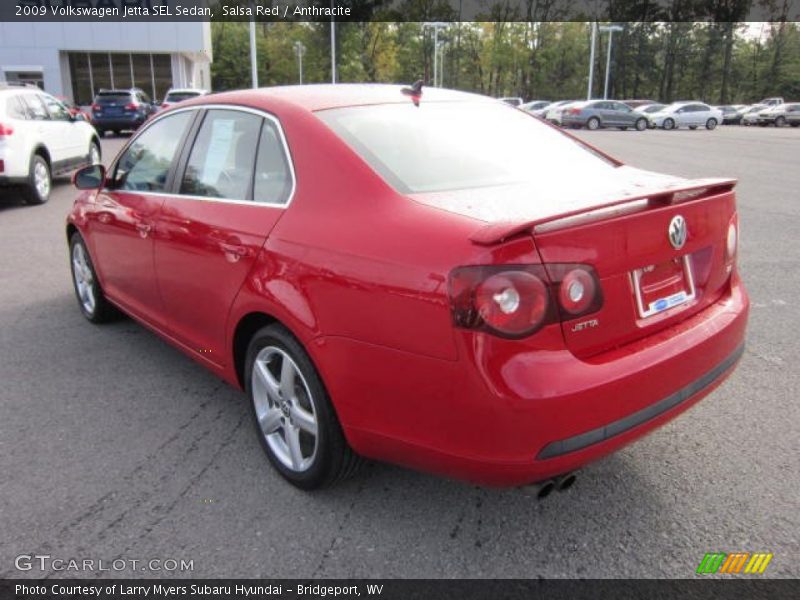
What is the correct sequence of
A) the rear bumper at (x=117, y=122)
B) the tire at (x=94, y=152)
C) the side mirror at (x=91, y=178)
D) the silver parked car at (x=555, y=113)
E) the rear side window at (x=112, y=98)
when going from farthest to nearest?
the silver parked car at (x=555, y=113) → the rear bumper at (x=117, y=122) → the rear side window at (x=112, y=98) → the tire at (x=94, y=152) → the side mirror at (x=91, y=178)

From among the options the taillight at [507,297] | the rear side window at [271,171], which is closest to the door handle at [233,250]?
the rear side window at [271,171]

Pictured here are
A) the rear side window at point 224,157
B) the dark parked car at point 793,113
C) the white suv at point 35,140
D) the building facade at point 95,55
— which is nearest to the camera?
the rear side window at point 224,157

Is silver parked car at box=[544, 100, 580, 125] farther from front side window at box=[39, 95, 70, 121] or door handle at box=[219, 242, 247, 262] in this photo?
door handle at box=[219, 242, 247, 262]

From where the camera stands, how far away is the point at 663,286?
8.03 feet

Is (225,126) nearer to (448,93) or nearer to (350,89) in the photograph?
(350,89)

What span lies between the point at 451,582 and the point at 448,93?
97.5 inches

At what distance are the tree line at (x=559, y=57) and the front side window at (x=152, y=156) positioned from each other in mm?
64000

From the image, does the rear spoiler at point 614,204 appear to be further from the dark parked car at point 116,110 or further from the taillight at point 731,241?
the dark parked car at point 116,110

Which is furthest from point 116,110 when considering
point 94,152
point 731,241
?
point 731,241

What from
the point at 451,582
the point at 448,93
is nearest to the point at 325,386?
the point at 451,582

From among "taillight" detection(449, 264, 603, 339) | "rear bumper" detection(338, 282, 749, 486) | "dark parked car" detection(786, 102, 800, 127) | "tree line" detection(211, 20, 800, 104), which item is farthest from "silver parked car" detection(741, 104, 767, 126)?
"taillight" detection(449, 264, 603, 339)

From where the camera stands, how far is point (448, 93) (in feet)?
12.0

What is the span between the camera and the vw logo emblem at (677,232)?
94.9 inches

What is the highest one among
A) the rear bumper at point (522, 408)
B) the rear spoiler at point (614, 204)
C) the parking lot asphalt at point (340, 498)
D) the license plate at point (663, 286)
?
the rear spoiler at point (614, 204)
